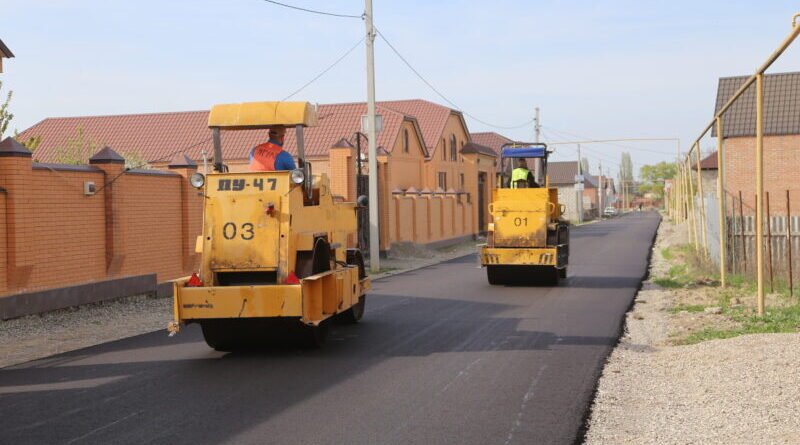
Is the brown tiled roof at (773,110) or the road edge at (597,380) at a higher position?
the brown tiled roof at (773,110)

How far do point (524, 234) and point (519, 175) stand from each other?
141 cm

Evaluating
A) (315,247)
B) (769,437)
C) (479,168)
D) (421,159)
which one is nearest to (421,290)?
(315,247)

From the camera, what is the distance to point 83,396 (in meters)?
8.07

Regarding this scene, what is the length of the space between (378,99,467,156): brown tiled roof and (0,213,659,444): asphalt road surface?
36764mm

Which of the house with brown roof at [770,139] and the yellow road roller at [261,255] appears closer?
the yellow road roller at [261,255]

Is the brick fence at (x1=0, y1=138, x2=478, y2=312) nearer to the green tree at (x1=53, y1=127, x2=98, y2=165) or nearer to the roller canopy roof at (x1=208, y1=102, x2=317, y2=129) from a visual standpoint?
the roller canopy roof at (x1=208, y1=102, x2=317, y2=129)

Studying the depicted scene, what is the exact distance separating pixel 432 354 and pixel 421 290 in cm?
796

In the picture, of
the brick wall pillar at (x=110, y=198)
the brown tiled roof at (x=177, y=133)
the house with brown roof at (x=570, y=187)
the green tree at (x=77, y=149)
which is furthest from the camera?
the house with brown roof at (x=570, y=187)

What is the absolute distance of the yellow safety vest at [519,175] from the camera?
18922mm

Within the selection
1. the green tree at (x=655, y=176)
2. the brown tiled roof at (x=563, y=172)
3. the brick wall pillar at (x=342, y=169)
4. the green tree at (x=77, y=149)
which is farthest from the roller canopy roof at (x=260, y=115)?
the green tree at (x=655, y=176)

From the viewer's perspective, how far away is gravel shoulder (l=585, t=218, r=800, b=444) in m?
6.62

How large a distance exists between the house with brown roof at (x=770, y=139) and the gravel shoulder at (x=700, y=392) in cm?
3444

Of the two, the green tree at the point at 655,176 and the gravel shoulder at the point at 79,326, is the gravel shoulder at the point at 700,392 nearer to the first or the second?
the gravel shoulder at the point at 79,326

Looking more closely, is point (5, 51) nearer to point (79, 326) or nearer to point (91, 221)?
point (91, 221)
